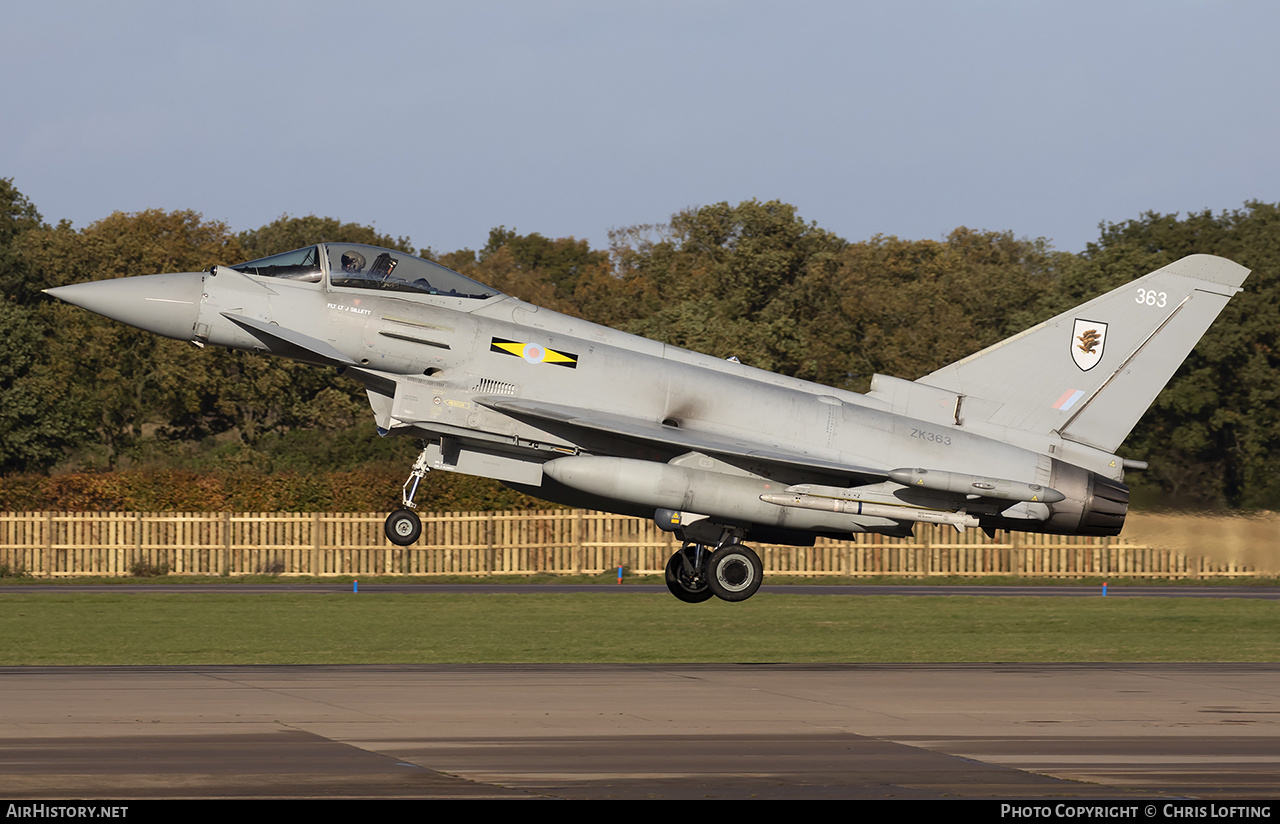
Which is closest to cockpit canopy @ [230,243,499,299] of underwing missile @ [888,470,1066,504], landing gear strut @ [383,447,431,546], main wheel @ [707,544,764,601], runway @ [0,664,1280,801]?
landing gear strut @ [383,447,431,546]

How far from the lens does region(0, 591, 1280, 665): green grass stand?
27719mm

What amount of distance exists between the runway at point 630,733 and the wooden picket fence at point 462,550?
23.2 m

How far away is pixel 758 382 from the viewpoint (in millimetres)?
22688

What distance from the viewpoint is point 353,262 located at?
2108 centimetres

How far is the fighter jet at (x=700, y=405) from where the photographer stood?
67.9 ft

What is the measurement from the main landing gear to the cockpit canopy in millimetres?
5382

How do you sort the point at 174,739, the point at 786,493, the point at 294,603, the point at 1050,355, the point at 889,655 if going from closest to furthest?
→ the point at 174,739 < the point at 786,493 < the point at 1050,355 < the point at 889,655 < the point at 294,603

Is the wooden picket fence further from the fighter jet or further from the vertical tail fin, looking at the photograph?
the fighter jet

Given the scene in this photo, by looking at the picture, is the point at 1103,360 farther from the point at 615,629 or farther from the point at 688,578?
the point at 615,629

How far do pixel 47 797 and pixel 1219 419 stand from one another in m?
53.8

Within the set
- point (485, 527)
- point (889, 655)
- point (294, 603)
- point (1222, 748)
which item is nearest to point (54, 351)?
point (485, 527)

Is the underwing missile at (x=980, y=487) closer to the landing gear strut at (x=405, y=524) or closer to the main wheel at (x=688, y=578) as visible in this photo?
the main wheel at (x=688, y=578)

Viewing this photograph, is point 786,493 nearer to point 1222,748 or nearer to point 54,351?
point 1222,748

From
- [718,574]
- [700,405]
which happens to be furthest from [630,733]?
[700,405]
